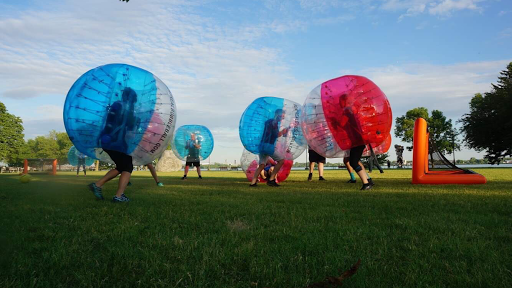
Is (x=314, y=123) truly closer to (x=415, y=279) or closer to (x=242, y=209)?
(x=242, y=209)

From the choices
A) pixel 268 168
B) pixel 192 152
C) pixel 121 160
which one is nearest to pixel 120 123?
pixel 121 160

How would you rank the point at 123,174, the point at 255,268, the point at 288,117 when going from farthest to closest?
the point at 288,117 → the point at 123,174 → the point at 255,268

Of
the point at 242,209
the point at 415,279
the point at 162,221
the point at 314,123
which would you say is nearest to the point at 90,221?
the point at 162,221

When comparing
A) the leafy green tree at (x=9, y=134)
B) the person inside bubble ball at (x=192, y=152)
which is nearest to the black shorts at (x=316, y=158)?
the person inside bubble ball at (x=192, y=152)

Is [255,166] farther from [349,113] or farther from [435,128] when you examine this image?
[435,128]

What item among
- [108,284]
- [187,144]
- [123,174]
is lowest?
[108,284]

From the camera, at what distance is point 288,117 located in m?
10.9

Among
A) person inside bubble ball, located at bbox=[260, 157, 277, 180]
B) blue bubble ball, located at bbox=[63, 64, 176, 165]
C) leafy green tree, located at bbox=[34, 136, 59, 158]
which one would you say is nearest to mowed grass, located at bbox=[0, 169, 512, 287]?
blue bubble ball, located at bbox=[63, 64, 176, 165]

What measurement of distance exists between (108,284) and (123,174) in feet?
15.3

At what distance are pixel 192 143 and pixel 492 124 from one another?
2579 centimetres

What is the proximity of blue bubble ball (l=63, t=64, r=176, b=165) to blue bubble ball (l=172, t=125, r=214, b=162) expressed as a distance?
10.3 m

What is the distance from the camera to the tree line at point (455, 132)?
92.2ft

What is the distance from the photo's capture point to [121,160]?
6.59m

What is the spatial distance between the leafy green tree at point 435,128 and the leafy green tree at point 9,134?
6620cm
